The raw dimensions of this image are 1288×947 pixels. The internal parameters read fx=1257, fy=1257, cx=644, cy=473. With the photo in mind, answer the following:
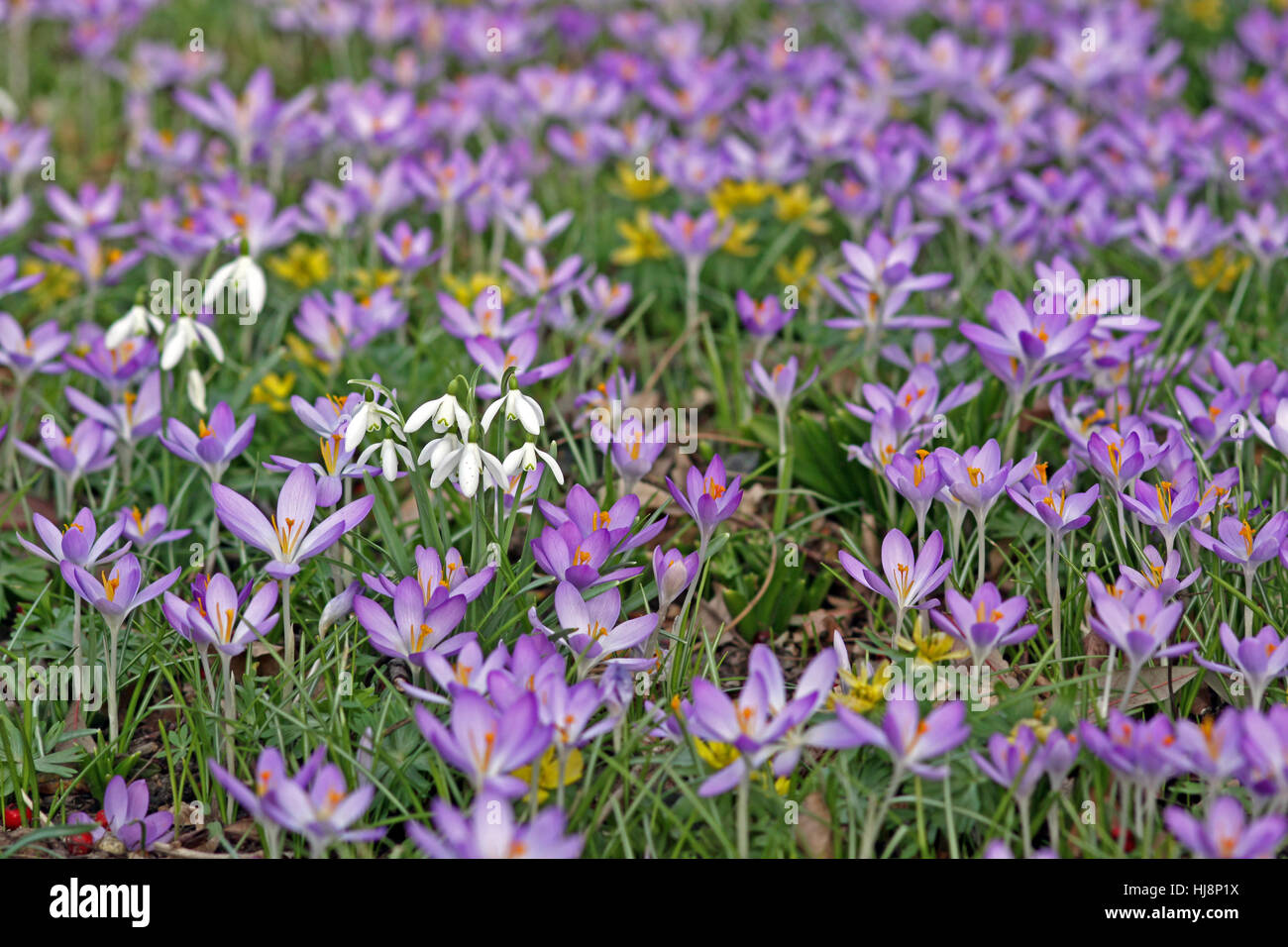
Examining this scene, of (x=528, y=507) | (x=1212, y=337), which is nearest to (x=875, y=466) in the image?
(x=528, y=507)

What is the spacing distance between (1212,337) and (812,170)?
171cm

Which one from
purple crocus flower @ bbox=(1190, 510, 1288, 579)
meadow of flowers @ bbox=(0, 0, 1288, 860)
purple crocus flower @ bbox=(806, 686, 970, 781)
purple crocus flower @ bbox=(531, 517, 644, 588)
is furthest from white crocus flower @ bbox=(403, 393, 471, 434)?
purple crocus flower @ bbox=(1190, 510, 1288, 579)

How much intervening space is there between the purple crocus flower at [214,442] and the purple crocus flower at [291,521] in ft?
0.85

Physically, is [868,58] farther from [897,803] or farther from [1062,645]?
[897,803]

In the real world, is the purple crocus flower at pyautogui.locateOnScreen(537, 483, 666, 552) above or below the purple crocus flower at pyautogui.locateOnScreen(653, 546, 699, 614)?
above

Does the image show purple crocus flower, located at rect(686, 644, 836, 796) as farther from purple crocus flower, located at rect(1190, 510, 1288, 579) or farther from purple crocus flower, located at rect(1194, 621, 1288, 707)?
purple crocus flower, located at rect(1190, 510, 1288, 579)

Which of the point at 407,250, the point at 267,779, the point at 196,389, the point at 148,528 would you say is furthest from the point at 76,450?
the point at 267,779

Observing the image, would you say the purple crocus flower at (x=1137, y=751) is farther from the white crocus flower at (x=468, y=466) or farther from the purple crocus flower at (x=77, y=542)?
the purple crocus flower at (x=77, y=542)

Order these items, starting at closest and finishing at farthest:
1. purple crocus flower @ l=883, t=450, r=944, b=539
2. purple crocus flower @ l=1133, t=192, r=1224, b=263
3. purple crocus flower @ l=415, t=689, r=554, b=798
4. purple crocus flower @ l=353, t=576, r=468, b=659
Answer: purple crocus flower @ l=415, t=689, r=554, b=798 → purple crocus flower @ l=353, t=576, r=468, b=659 → purple crocus flower @ l=883, t=450, r=944, b=539 → purple crocus flower @ l=1133, t=192, r=1224, b=263

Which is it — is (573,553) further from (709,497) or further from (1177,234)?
(1177,234)

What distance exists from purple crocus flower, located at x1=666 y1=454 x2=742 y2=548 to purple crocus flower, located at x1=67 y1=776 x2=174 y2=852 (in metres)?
0.95

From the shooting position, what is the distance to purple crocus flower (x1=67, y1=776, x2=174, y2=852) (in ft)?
6.34

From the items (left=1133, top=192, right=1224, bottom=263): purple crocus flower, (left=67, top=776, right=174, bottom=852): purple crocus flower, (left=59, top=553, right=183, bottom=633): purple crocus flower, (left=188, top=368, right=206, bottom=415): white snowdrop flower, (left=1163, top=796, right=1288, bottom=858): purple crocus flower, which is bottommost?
(left=1163, top=796, right=1288, bottom=858): purple crocus flower

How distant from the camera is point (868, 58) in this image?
15.0 feet
